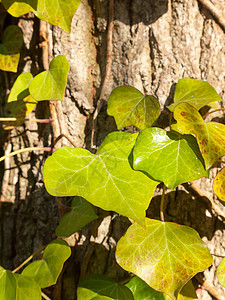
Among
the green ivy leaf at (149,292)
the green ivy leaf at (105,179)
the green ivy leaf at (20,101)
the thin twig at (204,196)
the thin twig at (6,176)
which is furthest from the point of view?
the thin twig at (6,176)

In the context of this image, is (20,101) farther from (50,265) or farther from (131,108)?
(50,265)

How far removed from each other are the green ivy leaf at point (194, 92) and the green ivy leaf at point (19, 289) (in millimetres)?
584

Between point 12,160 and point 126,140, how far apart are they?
55 cm

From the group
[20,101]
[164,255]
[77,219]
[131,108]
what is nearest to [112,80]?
[131,108]

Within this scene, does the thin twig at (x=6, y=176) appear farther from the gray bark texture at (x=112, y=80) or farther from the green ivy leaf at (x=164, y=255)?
the green ivy leaf at (x=164, y=255)

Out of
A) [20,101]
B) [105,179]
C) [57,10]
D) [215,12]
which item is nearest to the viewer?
[105,179]

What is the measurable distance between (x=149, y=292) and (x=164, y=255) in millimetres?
176

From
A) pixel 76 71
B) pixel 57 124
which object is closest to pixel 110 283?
pixel 57 124

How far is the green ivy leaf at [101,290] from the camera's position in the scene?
2.36 ft

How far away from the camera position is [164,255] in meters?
0.63

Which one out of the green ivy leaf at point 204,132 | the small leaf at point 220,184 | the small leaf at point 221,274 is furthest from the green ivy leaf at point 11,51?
the small leaf at point 221,274

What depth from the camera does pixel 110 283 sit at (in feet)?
2.52

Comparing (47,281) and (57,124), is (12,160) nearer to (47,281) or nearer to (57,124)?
(57,124)

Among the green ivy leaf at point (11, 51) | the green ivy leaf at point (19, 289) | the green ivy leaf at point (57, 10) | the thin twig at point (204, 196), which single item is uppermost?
the green ivy leaf at point (57, 10)
